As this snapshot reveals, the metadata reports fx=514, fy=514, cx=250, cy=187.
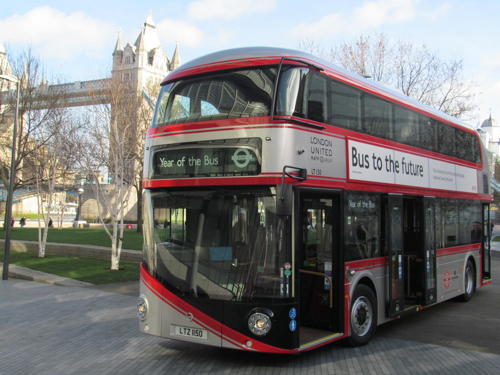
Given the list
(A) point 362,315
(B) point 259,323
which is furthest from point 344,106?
(B) point 259,323

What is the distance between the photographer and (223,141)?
6.76 meters

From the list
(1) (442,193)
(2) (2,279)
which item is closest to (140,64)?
(2) (2,279)

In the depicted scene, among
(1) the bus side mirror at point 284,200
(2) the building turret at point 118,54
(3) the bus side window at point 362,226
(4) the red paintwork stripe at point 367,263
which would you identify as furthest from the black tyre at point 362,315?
(2) the building turret at point 118,54

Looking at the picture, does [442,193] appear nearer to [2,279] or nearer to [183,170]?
[183,170]

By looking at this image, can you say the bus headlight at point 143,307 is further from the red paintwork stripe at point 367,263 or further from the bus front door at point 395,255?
the bus front door at point 395,255

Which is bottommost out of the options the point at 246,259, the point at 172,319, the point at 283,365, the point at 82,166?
the point at 283,365

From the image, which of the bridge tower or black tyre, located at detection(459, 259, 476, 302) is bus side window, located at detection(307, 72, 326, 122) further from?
the bridge tower

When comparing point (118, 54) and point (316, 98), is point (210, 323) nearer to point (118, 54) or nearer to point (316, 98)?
point (316, 98)

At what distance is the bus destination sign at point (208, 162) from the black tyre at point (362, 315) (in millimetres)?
2844

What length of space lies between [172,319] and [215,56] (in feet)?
12.1

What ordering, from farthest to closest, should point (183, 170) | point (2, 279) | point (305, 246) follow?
point (2, 279), point (305, 246), point (183, 170)

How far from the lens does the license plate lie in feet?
21.9

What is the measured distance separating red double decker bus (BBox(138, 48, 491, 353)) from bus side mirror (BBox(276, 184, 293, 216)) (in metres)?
0.01

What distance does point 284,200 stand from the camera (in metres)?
6.27
